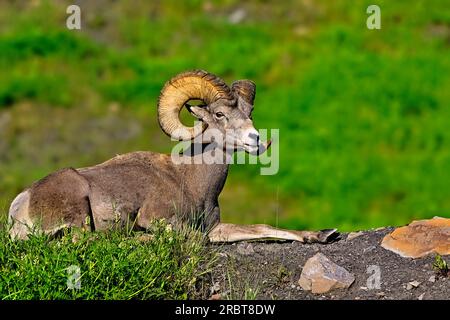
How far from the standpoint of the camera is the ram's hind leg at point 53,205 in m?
14.1

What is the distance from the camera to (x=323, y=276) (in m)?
13.0

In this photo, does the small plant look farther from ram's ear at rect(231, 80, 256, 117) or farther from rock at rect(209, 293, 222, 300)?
ram's ear at rect(231, 80, 256, 117)

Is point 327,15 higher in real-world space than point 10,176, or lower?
higher

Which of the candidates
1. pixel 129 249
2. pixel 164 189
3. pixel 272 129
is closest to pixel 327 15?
pixel 272 129

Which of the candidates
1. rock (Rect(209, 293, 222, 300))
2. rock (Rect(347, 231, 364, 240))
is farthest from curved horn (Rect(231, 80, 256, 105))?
rock (Rect(209, 293, 222, 300))

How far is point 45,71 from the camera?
3784 cm

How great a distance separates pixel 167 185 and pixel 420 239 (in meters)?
3.23

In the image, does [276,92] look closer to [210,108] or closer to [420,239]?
[210,108]

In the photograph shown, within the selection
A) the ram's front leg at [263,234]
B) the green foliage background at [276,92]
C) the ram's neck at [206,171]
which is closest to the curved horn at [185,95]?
the ram's neck at [206,171]

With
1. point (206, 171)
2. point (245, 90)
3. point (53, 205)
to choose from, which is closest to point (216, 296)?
point (53, 205)

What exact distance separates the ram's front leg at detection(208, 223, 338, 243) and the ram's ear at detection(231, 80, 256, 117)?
4.80 ft

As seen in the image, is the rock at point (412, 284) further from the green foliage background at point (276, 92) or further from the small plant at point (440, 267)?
the green foliage background at point (276, 92)

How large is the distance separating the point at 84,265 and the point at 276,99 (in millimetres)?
23913
